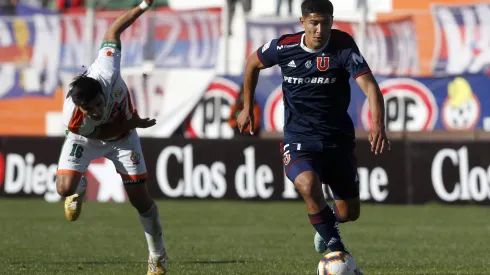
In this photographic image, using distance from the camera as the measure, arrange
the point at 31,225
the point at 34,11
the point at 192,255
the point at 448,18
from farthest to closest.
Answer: the point at 34,11 < the point at 448,18 < the point at 31,225 < the point at 192,255

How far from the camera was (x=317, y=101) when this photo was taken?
1038cm

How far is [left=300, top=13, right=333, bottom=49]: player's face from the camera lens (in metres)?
9.96

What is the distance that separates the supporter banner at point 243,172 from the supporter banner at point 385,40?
4158 millimetres

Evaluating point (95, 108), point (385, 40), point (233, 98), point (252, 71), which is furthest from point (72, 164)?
point (385, 40)

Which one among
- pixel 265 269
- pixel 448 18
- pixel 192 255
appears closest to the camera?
pixel 265 269

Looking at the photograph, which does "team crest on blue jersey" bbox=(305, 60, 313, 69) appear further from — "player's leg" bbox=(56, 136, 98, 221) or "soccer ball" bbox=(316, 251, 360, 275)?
"player's leg" bbox=(56, 136, 98, 221)

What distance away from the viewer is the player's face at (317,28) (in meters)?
9.96

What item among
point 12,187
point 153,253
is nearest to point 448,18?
point 12,187

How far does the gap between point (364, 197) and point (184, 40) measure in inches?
279

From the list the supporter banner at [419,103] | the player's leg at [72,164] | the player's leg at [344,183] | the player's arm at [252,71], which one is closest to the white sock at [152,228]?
the player's leg at [72,164]

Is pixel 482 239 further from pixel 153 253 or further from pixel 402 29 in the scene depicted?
pixel 402 29

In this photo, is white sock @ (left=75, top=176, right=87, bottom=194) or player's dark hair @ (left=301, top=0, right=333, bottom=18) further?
white sock @ (left=75, top=176, right=87, bottom=194)

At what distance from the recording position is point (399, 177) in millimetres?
21297

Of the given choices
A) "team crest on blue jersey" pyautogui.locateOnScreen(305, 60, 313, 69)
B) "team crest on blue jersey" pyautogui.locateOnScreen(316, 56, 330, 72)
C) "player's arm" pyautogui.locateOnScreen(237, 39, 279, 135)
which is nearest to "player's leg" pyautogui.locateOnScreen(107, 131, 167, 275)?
"player's arm" pyautogui.locateOnScreen(237, 39, 279, 135)
